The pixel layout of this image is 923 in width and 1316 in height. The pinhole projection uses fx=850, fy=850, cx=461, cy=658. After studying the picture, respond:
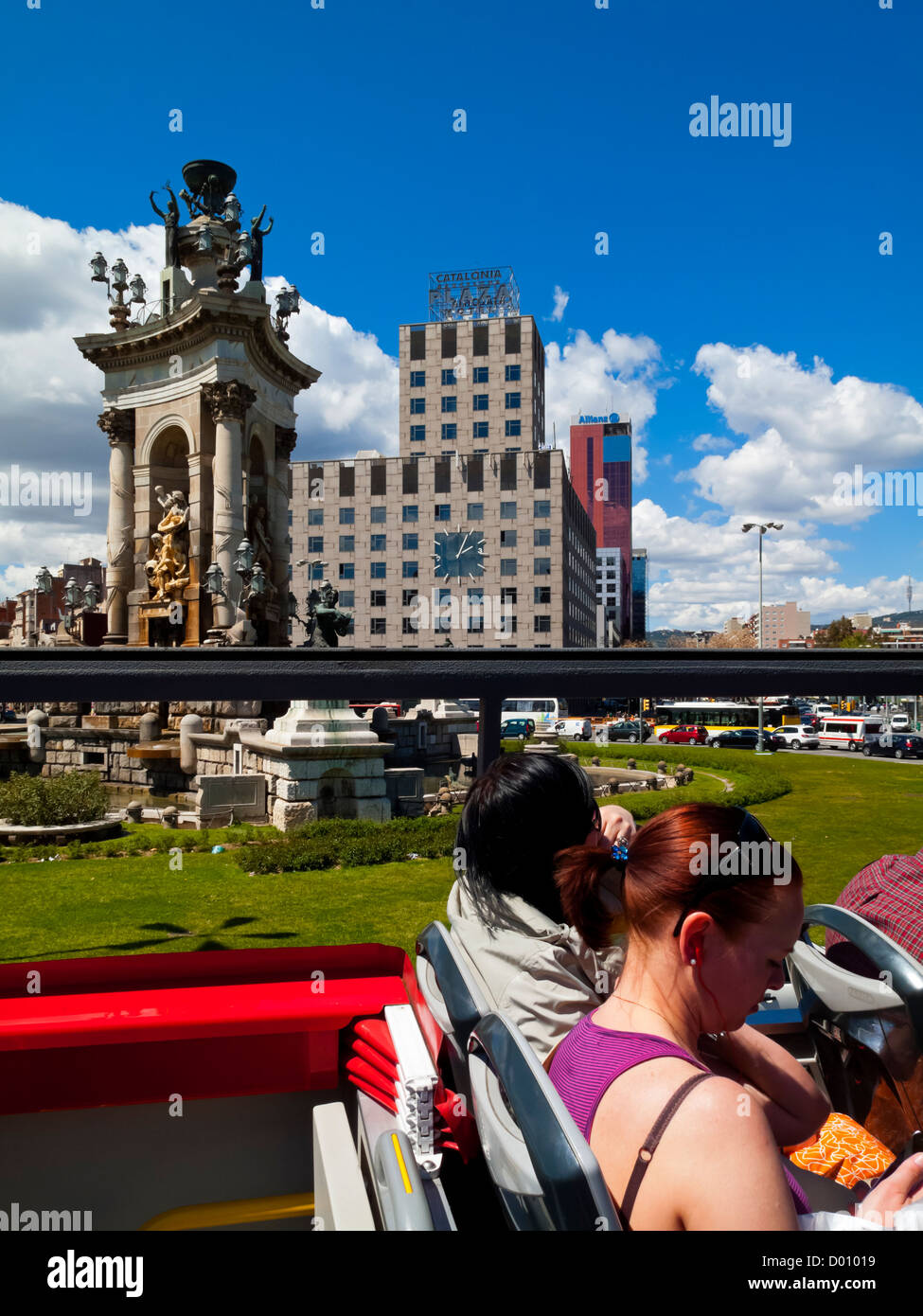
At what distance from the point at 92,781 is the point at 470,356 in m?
62.1

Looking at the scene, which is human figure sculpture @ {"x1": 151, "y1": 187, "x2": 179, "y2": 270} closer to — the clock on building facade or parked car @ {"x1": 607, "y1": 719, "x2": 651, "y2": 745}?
parked car @ {"x1": 607, "y1": 719, "x2": 651, "y2": 745}

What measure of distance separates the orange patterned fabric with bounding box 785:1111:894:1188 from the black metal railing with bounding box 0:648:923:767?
4.05ft

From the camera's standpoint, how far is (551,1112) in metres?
1.51

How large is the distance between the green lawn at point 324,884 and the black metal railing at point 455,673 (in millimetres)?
443

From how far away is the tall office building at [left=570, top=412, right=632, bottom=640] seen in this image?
487 feet

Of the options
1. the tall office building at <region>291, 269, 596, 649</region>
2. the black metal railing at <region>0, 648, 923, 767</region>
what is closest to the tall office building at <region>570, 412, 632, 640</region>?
the tall office building at <region>291, 269, 596, 649</region>

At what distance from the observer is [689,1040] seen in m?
1.67

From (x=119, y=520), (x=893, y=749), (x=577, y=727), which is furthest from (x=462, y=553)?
(x=893, y=749)

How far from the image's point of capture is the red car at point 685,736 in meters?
20.3

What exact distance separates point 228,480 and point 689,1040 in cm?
2233

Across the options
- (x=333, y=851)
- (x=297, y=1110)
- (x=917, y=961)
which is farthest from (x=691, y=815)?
(x=333, y=851)

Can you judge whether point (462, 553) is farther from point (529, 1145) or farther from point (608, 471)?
point (608, 471)
